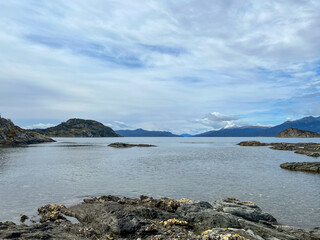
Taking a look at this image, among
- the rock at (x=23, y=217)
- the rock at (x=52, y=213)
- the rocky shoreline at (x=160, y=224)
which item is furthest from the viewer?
the rock at (x=23, y=217)

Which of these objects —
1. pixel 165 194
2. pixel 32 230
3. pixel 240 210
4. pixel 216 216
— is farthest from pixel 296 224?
pixel 32 230

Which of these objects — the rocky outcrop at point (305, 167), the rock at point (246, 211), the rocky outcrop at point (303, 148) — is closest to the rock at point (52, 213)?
the rock at point (246, 211)

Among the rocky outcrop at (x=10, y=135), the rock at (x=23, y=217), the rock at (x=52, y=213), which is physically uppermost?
the rocky outcrop at (x=10, y=135)

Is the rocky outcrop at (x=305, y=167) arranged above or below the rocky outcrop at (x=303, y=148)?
below

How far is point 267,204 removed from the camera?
97.0 ft

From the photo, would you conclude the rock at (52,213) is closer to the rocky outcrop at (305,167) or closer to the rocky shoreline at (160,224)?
the rocky shoreline at (160,224)

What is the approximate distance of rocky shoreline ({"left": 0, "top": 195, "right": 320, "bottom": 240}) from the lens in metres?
17.2

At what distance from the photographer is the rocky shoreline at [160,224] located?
676 inches

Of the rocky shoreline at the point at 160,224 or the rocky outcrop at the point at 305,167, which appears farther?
the rocky outcrop at the point at 305,167

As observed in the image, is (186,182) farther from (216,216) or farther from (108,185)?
(216,216)

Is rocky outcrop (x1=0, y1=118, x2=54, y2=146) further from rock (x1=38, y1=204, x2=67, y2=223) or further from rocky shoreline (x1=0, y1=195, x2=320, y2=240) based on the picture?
rocky shoreline (x1=0, y1=195, x2=320, y2=240)

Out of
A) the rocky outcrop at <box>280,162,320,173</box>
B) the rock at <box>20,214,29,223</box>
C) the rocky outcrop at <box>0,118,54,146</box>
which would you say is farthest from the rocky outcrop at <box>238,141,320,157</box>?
the rocky outcrop at <box>0,118,54,146</box>

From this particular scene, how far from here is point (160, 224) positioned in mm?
20031

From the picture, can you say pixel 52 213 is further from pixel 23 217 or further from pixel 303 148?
pixel 303 148
